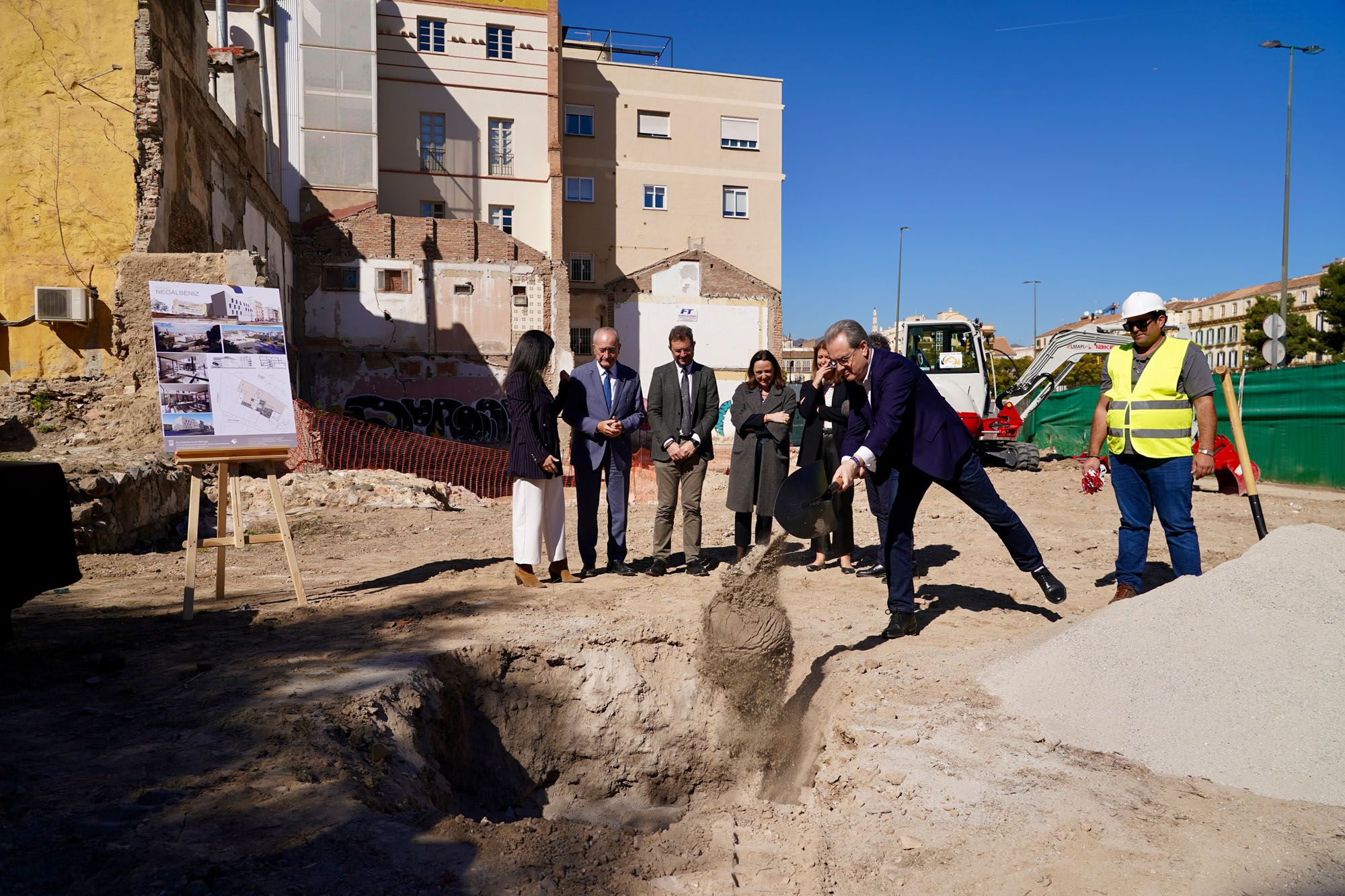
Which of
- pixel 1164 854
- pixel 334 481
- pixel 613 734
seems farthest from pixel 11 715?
pixel 334 481

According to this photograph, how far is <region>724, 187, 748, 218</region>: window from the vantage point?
118 ft

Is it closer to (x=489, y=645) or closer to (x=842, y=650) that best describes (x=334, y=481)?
(x=489, y=645)

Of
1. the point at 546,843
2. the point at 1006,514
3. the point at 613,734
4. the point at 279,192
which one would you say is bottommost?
the point at 613,734

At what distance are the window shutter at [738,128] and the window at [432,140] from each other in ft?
38.3

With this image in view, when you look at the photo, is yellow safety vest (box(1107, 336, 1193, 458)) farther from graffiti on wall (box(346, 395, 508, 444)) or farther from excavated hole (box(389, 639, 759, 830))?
graffiti on wall (box(346, 395, 508, 444))

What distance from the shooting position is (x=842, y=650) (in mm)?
5031

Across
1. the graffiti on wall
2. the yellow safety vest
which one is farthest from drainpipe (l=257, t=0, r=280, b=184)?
the yellow safety vest

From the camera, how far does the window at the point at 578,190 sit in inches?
1364

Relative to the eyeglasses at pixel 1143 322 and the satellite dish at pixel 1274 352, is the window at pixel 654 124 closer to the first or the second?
the satellite dish at pixel 1274 352

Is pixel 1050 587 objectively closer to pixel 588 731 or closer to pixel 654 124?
pixel 588 731

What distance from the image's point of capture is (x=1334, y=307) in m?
30.6

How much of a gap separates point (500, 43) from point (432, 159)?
5141 mm

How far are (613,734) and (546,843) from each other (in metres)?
2.00

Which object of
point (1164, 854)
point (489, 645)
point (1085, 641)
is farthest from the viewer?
point (489, 645)
